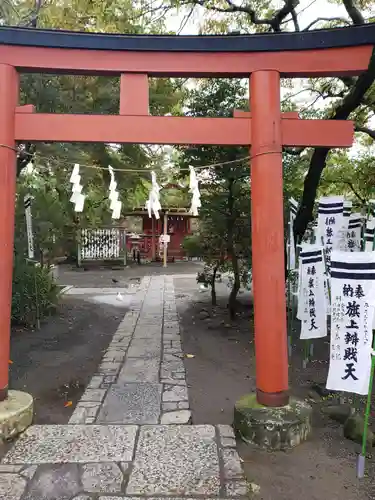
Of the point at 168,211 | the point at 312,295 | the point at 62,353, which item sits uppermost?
the point at 168,211

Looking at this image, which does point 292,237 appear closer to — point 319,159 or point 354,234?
point 354,234

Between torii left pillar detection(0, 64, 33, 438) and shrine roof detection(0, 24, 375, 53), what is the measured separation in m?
0.49

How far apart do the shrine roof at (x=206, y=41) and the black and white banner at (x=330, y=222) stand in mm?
3383

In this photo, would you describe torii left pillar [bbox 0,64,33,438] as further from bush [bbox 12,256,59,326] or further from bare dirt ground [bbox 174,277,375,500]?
bush [bbox 12,256,59,326]

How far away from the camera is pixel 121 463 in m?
3.75

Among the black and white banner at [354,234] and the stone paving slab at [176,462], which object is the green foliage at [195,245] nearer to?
the black and white banner at [354,234]

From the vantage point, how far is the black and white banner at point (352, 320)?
4.01 m

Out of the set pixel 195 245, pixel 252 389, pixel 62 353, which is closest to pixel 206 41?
pixel 252 389

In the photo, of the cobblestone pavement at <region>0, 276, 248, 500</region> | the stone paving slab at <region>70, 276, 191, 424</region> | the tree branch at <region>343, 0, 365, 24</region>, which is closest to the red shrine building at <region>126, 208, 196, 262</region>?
the stone paving slab at <region>70, 276, 191, 424</region>

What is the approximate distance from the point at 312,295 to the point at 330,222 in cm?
173

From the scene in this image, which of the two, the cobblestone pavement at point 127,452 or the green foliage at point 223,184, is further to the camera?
the green foliage at point 223,184

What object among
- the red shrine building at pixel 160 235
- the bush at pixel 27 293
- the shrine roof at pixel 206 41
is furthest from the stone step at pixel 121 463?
the red shrine building at pixel 160 235

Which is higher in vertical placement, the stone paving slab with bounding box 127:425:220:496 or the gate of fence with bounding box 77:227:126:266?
the gate of fence with bounding box 77:227:126:266

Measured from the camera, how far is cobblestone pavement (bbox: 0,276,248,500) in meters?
3.39
